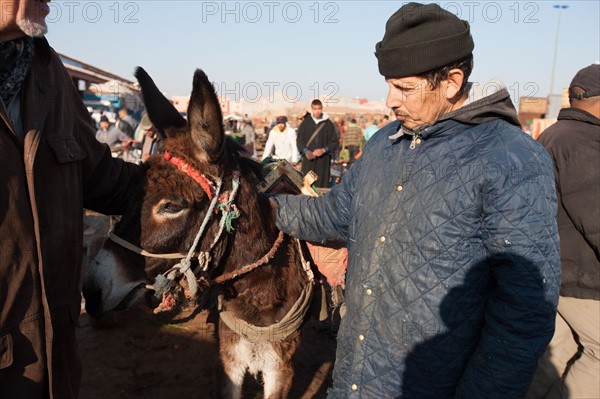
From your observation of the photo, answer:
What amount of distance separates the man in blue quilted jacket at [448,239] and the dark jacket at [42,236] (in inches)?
48.4

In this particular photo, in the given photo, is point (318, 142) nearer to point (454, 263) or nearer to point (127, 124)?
point (127, 124)

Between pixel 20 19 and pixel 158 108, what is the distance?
0.87 m

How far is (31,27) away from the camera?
1.70 meters

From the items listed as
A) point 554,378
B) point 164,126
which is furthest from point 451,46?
point 554,378

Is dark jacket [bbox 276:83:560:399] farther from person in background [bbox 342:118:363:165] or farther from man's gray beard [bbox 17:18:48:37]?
person in background [bbox 342:118:363:165]

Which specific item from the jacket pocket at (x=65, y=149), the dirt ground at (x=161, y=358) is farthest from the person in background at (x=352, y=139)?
the jacket pocket at (x=65, y=149)

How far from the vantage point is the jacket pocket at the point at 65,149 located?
6.09ft

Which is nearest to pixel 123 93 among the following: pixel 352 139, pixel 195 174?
pixel 352 139

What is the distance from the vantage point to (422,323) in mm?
1753

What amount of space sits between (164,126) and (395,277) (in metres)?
1.49

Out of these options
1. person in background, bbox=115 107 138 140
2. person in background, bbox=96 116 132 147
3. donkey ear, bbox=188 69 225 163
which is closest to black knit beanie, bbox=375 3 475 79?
donkey ear, bbox=188 69 225 163

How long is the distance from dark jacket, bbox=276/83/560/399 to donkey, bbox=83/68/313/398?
0.73 meters

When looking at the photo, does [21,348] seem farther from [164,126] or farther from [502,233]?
[502,233]

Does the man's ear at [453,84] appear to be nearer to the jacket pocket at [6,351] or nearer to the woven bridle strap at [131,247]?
the woven bridle strap at [131,247]
